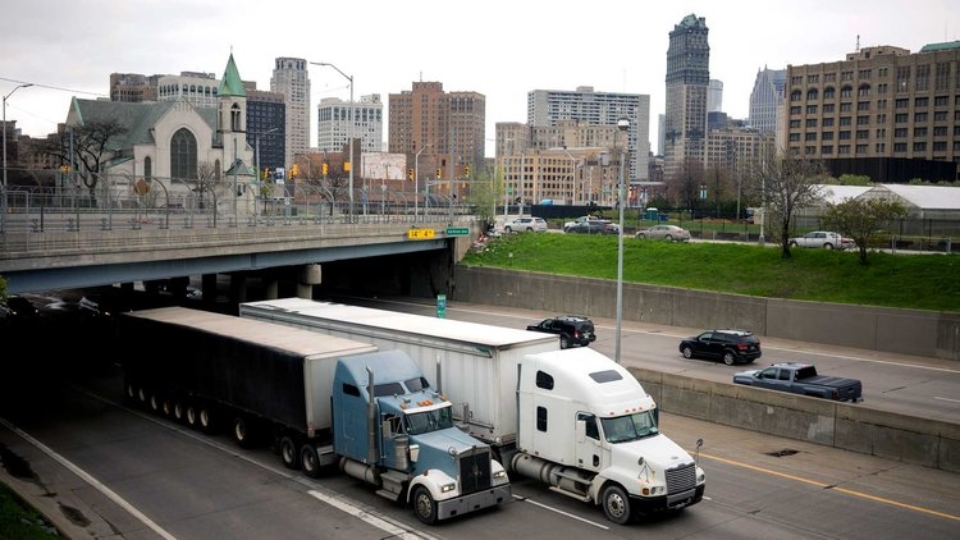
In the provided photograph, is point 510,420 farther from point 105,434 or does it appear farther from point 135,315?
point 135,315

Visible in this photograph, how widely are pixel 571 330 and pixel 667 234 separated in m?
26.9

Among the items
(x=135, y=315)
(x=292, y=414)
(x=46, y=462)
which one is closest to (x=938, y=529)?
(x=292, y=414)

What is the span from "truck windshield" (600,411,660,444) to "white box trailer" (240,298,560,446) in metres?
3.01

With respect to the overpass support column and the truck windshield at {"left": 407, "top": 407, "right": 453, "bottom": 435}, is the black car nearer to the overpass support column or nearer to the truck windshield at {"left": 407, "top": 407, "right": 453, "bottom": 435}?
the truck windshield at {"left": 407, "top": 407, "right": 453, "bottom": 435}

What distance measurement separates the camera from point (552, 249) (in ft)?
221

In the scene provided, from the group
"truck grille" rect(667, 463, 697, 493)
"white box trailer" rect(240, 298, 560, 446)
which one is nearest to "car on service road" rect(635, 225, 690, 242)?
"white box trailer" rect(240, 298, 560, 446)

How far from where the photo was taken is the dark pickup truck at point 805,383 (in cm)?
2714

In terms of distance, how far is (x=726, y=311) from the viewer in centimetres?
4762

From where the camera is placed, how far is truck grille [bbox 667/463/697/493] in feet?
58.4

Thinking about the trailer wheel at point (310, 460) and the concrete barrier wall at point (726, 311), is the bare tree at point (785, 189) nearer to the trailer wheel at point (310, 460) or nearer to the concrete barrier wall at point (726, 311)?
the concrete barrier wall at point (726, 311)

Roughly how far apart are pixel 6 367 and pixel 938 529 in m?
36.4

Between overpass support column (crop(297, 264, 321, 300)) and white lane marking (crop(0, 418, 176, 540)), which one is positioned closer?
white lane marking (crop(0, 418, 176, 540))

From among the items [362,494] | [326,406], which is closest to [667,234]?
[326,406]

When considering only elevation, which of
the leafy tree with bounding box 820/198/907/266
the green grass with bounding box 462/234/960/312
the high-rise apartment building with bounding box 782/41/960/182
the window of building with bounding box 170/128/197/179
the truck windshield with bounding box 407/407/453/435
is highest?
the high-rise apartment building with bounding box 782/41/960/182
